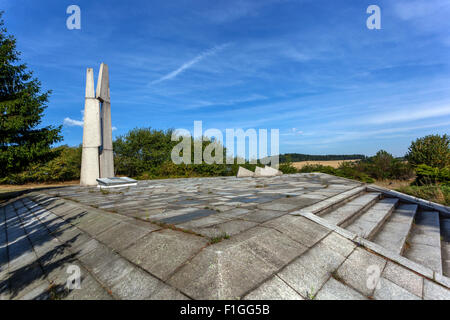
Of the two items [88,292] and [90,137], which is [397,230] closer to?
[88,292]

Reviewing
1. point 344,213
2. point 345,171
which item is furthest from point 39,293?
point 345,171

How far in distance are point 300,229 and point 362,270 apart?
734mm

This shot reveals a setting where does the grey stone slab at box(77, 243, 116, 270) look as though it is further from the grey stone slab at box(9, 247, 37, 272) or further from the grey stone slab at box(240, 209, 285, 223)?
the grey stone slab at box(240, 209, 285, 223)

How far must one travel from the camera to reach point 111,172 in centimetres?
1189

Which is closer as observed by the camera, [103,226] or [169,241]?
[169,241]

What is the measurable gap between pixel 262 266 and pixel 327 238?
4.00 ft

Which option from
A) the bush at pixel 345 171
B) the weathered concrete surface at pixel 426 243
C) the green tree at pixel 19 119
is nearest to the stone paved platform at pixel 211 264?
the weathered concrete surface at pixel 426 243

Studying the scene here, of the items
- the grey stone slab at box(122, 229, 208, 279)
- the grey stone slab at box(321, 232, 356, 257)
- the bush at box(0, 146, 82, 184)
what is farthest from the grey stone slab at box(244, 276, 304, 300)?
the bush at box(0, 146, 82, 184)

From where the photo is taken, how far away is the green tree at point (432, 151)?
1407 centimetres

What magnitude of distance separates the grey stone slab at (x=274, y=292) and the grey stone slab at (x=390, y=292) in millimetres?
803

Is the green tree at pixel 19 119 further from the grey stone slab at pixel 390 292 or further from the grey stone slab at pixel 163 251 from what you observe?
the grey stone slab at pixel 390 292

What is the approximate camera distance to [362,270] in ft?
6.77

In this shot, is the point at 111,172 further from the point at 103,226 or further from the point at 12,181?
the point at 12,181
